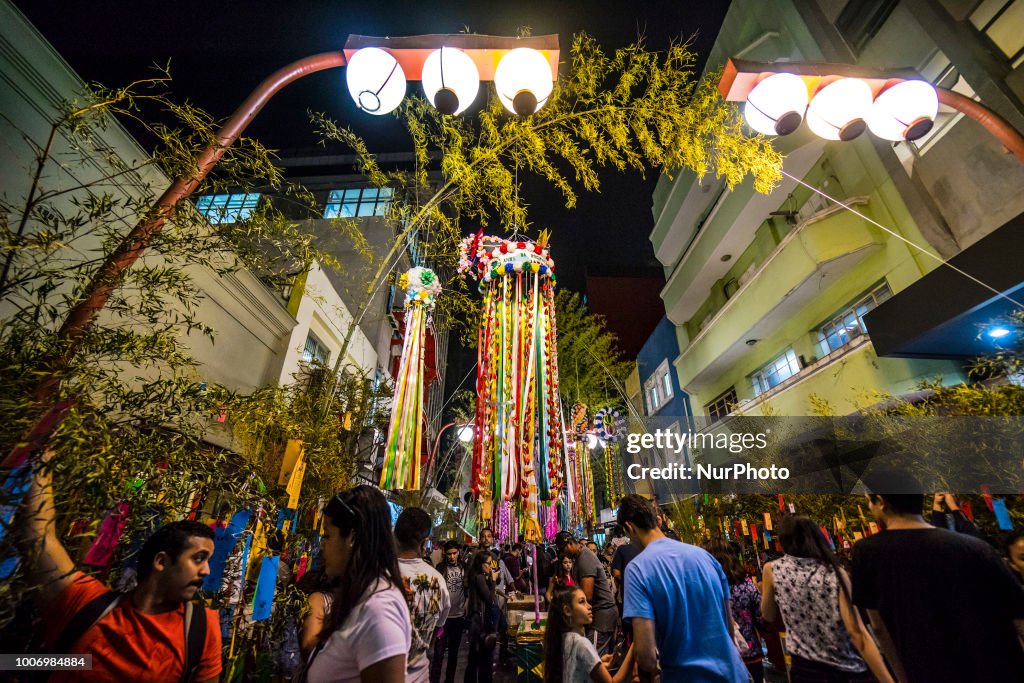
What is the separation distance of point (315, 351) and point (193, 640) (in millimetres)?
8645

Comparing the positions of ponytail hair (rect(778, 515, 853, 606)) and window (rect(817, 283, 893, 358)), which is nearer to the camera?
ponytail hair (rect(778, 515, 853, 606))

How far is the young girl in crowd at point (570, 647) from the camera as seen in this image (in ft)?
8.27

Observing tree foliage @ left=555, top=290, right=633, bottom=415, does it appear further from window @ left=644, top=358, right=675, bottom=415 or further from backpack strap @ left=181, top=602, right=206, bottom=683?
backpack strap @ left=181, top=602, right=206, bottom=683

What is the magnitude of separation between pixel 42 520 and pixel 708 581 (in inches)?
130

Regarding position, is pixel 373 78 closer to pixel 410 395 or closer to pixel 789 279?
pixel 410 395

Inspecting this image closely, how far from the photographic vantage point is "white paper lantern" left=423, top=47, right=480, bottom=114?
3.59 meters

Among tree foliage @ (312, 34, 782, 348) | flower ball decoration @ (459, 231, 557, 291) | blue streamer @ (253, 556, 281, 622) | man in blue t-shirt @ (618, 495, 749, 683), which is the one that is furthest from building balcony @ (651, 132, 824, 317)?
blue streamer @ (253, 556, 281, 622)

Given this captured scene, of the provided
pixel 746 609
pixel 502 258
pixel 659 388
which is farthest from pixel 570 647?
pixel 659 388

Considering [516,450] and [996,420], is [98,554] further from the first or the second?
[996,420]

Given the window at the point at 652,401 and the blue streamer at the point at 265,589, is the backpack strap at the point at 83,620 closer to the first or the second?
the blue streamer at the point at 265,589

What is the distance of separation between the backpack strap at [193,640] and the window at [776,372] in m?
12.5

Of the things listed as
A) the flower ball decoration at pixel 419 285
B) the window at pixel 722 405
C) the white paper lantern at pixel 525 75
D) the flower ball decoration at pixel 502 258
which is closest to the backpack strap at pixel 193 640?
the white paper lantern at pixel 525 75

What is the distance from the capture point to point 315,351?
9734mm

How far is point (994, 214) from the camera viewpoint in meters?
6.11
